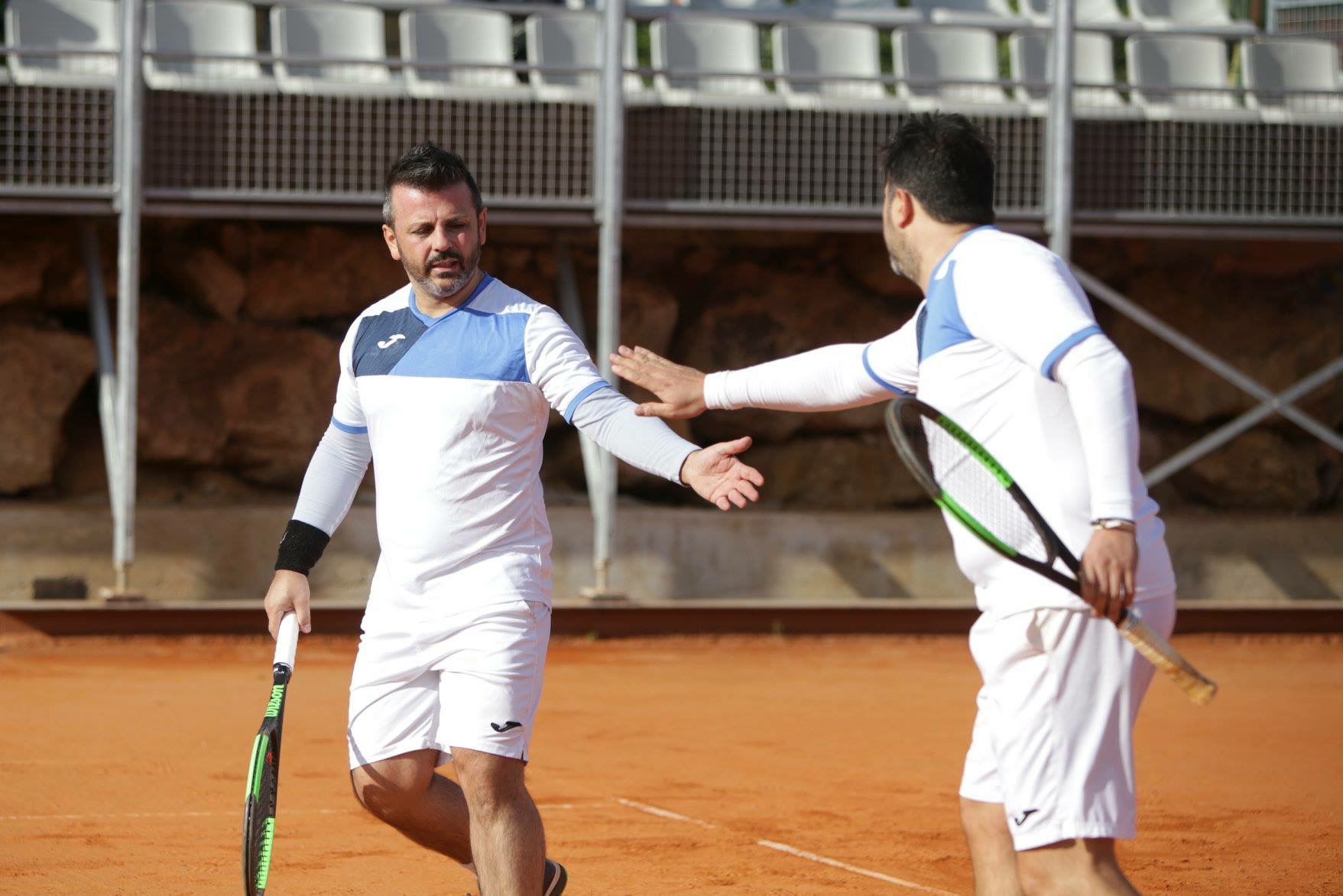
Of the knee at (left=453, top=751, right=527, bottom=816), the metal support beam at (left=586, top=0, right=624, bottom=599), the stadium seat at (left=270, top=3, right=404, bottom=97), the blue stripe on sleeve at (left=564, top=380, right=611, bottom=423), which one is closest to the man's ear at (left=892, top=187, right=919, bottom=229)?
the blue stripe on sleeve at (left=564, top=380, right=611, bottom=423)

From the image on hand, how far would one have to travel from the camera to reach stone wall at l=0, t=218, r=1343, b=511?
1390 centimetres

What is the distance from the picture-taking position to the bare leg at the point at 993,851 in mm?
3549

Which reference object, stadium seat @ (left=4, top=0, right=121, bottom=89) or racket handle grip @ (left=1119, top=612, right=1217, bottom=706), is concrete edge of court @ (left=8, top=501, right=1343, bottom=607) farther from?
racket handle grip @ (left=1119, top=612, right=1217, bottom=706)

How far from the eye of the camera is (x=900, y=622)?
42.1 ft

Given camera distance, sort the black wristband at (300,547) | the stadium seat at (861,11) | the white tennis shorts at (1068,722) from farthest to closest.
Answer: the stadium seat at (861,11), the black wristband at (300,547), the white tennis shorts at (1068,722)

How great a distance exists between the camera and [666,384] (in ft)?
13.5

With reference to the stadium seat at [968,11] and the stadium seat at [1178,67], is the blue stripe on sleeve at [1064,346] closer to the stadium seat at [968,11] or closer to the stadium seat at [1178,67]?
the stadium seat at [1178,67]

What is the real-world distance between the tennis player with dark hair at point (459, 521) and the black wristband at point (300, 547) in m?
0.10

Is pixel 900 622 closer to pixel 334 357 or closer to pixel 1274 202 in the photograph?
pixel 1274 202

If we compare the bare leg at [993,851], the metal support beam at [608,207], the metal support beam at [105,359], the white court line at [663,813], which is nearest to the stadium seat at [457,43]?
the metal support beam at [608,207]

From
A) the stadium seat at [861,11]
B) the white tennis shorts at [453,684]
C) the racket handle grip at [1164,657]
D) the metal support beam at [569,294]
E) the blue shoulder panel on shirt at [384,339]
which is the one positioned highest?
the stadium seat at [861,11]

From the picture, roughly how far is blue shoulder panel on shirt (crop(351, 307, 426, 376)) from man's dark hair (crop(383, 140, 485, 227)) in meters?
0.27

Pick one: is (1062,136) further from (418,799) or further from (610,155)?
(418,799)

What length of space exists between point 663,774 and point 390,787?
333 centimetres
